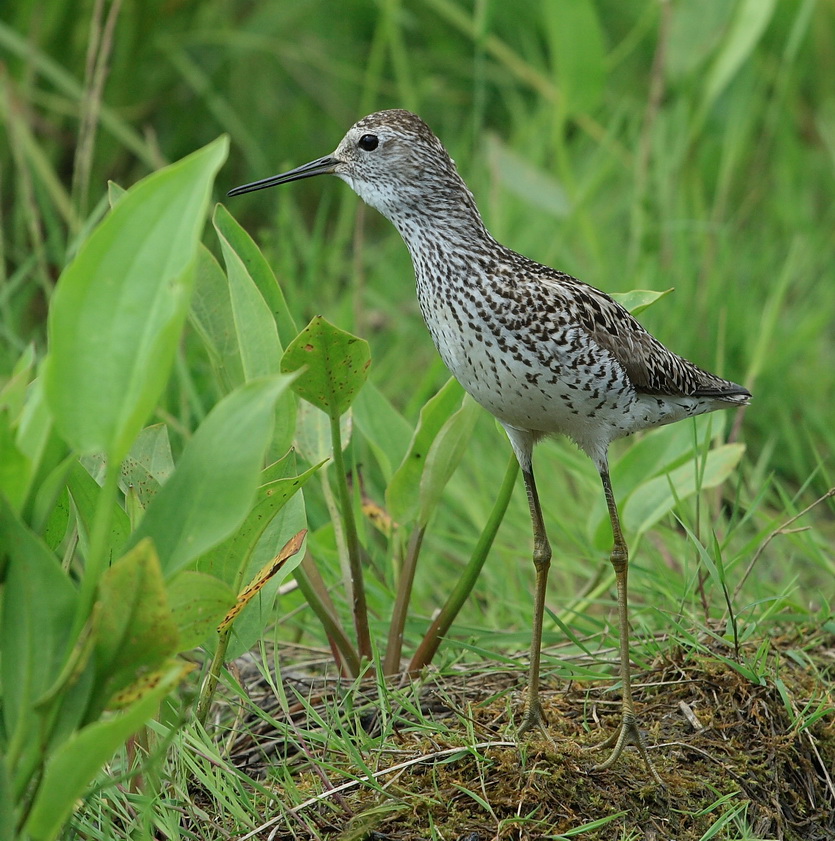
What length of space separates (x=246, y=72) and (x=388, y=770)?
5.64 m

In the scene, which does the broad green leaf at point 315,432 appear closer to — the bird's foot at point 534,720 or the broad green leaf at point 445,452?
the broad green leaf at point 445,452

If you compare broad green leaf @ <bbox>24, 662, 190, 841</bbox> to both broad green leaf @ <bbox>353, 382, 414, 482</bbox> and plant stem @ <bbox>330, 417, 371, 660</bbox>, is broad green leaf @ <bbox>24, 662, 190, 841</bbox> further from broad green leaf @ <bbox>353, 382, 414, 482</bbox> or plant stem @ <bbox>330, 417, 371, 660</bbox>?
broad green leaf @ <bbox>353, 382, 414, 482</bbox>

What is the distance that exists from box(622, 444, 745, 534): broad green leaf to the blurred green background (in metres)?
0.58

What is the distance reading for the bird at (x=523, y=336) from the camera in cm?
305

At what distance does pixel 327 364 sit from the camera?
2979mm

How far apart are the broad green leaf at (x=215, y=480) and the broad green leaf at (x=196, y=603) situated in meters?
0.06

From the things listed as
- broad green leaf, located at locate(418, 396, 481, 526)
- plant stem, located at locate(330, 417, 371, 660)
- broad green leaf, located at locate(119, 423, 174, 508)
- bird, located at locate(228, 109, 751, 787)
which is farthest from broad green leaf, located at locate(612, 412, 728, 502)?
broad green leaf, located at locate(119, 423, 174, 508)

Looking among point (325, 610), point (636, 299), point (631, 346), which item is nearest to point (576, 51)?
point (636, 299)

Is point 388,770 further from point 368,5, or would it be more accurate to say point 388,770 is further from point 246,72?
point 368,5

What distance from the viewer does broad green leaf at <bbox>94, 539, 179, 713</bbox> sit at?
81.2 inches

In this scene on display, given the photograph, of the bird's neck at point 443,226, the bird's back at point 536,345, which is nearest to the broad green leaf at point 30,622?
the bird's back at point 536,345

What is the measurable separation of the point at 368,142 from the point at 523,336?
92 cm

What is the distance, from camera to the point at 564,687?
355 cm

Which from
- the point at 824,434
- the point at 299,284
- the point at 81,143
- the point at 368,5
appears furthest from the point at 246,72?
the point at 824,434
